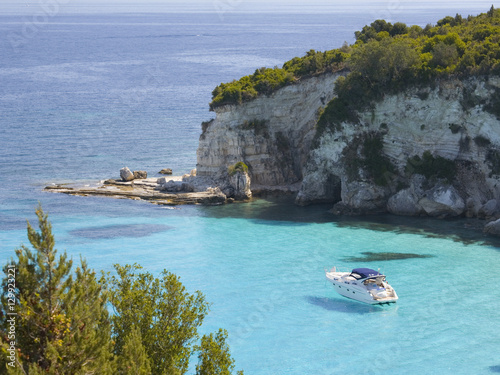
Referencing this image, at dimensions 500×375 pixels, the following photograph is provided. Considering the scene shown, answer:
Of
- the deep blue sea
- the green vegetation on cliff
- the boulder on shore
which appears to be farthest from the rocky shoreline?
the green vegetation on cliff

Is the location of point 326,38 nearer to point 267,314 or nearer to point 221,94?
point 221,94

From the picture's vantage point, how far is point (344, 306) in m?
39.2

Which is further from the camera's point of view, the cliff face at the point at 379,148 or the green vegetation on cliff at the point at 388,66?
the green vegetation on cliff at the point at 388,66

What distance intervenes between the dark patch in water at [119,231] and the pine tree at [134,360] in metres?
33.2

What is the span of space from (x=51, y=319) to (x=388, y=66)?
4459 centimetres

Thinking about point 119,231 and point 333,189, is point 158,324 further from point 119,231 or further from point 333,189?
point 333,189

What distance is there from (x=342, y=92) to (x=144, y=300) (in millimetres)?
40168

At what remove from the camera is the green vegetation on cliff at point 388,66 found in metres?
54.5

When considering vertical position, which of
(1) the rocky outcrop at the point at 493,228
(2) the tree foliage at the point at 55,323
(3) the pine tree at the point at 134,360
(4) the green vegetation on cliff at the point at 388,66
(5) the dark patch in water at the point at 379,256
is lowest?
(5) the dark patch in water at the point at 379,256

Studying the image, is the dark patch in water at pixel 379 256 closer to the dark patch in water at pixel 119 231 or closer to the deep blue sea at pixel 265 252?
the deep blue sea at pixel 265 252

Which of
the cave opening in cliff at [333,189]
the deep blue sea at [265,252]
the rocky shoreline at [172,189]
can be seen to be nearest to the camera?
the deep blue sea at [265,252]

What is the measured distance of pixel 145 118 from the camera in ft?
331

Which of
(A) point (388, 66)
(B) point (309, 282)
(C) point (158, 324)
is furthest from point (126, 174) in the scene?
(C) point (158, 324)

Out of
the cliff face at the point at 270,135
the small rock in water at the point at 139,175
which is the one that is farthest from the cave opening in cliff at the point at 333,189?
the small rock in water at the point at 139,175
